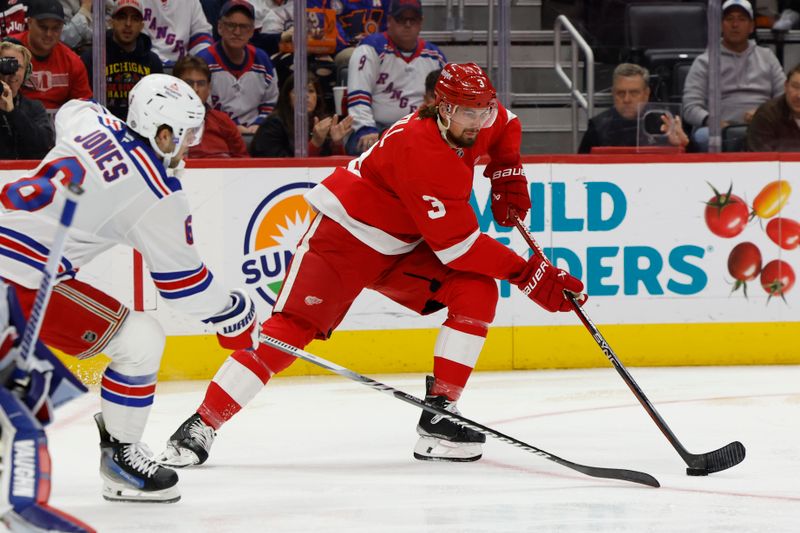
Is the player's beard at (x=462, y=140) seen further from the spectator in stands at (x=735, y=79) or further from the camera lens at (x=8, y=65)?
the spectator in stands at (x=735, y=79)

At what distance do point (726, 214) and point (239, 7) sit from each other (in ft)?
7.16

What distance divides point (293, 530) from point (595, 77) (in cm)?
325

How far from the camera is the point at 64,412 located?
→ 4.82 m

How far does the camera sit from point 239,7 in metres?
5.59

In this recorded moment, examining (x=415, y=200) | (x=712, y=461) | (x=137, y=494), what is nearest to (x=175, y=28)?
Result: (x=415, y=200)

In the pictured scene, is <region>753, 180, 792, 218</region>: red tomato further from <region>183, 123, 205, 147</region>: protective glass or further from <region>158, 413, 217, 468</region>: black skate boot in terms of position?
<region>183, 123, 205, 147</region>: protective glass

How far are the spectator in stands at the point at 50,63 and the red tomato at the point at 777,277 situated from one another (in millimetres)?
2865

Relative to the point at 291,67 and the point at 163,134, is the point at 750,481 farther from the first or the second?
the point at 291,67

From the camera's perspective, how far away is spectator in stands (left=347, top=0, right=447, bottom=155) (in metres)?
5.65

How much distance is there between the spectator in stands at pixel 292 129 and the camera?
5.58 meters

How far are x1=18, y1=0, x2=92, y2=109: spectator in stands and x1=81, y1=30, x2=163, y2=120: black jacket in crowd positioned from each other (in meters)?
0.06

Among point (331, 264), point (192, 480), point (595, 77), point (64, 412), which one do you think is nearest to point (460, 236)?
point (331, 264)

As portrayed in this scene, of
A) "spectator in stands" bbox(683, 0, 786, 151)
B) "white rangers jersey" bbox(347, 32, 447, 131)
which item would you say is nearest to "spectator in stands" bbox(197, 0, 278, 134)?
Answer: "white rangers jersey" bbox(347, 32, 447, 131)

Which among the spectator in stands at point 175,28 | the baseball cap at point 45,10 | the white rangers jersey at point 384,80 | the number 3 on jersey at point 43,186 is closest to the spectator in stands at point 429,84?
the white rangers jersey at point 384,80
